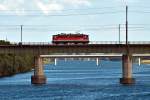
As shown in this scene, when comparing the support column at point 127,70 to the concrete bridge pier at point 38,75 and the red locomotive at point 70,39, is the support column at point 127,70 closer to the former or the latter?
the red locomotive at point 70,39

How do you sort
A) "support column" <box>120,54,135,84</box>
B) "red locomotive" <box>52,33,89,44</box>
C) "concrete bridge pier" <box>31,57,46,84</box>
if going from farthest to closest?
"concrete bridge pier" <box>31,57,46,84</box>, "red locomotive" <box>52,33,89,44</box>, "support column" <box>120,54,135,84</box>

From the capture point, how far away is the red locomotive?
6836 inches

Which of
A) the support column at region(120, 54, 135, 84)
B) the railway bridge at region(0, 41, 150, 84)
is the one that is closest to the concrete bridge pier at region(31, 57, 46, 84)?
the railway bridge at region(0, 41, 150, 84)

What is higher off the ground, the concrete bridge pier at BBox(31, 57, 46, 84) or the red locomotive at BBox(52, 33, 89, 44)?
the red locomotive at BBox(52, 33, 89, 44)

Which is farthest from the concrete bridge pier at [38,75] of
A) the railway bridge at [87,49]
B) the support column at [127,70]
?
the support column at [127,70]

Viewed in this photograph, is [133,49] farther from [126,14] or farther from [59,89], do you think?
[59,89]

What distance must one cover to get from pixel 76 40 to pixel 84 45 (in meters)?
3.29

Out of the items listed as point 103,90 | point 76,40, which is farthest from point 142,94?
point 76,40

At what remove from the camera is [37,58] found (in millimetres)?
175250

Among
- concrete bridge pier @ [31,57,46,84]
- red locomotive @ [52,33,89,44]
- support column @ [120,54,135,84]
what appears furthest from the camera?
concrete bridge pier @ [31,57,46,84]

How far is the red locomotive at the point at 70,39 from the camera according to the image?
17362 cm

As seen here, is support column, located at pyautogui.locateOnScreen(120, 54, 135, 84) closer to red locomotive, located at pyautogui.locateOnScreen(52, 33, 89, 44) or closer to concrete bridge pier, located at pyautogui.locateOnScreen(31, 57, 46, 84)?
red locomotive, located at pyautogui.locateOnScreen(52, 33, 89, 44)

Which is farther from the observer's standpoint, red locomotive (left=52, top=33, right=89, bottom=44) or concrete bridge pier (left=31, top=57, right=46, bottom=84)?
concrete bridge pier (left=31, top=57, right=46, bottom=84)

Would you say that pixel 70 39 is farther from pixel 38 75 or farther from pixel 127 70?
pixel 127 70
